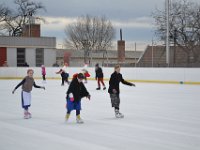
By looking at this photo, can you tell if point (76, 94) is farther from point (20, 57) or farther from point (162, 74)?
point (20, 57)

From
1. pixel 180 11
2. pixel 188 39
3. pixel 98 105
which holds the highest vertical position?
pixel 180 11

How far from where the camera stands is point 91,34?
70312mm

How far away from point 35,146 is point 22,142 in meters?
0.48

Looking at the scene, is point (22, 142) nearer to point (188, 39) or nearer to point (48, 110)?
point (48, 110)

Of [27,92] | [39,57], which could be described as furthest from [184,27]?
[27,92]

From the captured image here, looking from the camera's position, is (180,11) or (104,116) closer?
(104,116)

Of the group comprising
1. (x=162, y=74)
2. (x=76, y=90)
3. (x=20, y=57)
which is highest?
(x=20, y=57)

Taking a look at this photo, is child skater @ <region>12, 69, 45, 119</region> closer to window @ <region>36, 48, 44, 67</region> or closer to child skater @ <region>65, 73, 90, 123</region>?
child skater @ <region>65, 73, 90, 123</region>

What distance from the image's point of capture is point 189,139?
310 inches

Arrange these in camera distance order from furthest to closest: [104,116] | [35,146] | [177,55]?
[177,55] → [104,116] → [35,146]

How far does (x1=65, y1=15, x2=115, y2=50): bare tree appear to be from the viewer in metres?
69.6

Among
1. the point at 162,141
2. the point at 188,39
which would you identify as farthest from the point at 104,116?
the point at 188,39

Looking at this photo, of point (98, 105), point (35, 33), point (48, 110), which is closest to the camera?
point (48, 110)

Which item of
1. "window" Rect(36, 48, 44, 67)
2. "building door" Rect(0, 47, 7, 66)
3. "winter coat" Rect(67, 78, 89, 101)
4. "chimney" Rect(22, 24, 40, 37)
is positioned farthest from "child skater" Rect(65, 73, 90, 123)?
"chimney" Rect(22, 24, 40, 37)
